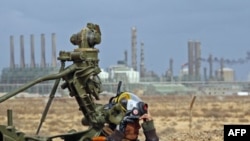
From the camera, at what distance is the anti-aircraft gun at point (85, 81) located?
10914mm

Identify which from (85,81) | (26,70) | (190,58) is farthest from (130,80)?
(85,81)

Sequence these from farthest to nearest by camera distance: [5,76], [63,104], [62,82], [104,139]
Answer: [5,76]
[63,104]
[62,82]
[104,139]

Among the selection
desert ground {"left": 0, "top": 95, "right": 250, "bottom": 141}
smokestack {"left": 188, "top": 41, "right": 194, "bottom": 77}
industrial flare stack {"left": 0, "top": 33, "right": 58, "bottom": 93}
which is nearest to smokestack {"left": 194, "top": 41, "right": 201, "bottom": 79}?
smokestack {"left": 188, "top": 41, "right": 194, "bottom": 77}

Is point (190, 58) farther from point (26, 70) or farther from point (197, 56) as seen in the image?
point (26, 70)

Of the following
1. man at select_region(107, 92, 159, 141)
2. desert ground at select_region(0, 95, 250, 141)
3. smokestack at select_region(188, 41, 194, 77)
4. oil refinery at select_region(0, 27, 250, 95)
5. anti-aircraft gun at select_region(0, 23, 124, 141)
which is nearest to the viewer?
man at select_region(107, 92, 159, 141)

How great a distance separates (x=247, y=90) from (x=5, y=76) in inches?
1450

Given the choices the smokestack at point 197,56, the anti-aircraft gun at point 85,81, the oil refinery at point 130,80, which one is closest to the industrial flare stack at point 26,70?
the oil refinery at point 130,80

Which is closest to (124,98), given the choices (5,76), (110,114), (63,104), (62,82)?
(110,114)

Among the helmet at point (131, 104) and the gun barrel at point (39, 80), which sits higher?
the gun barrel at point (39, 80)

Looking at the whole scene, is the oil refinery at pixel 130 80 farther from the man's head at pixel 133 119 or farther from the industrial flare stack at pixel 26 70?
the man's head at pixel 133 119

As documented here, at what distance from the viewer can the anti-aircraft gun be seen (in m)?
10.9

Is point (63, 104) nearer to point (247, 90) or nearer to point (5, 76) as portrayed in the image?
point (5, 76)

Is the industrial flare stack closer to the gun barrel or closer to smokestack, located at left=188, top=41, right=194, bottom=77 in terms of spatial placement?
smokestack, located at left=188, top=41, right=194, bottom=77

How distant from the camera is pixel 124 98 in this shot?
10.8 metres
